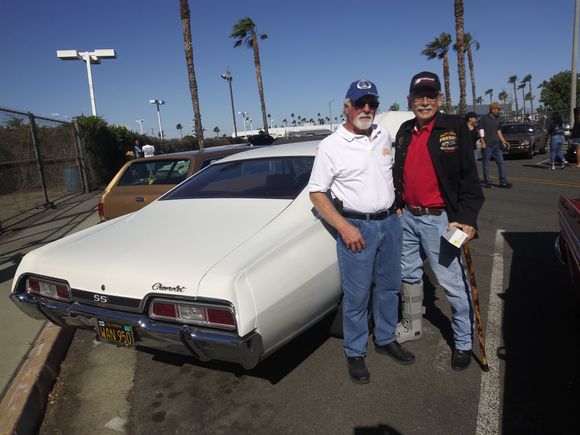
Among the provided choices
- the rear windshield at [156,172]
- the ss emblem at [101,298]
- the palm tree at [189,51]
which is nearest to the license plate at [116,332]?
the ss emblem at [101,298]

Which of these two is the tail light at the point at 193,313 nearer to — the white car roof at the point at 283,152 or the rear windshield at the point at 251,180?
the rear windshield at the point at 251,180

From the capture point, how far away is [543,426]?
2387 millimetres

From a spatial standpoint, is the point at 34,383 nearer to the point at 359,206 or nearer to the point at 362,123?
the point at 359,206

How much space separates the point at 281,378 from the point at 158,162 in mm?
3916

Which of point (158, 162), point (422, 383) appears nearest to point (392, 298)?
point (422, 383)

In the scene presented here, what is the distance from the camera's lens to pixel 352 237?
2.66 meters

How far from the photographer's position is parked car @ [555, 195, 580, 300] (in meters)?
3.18

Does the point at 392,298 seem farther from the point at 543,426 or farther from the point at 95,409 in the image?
the point at 95,409

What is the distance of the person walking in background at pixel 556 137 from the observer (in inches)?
492

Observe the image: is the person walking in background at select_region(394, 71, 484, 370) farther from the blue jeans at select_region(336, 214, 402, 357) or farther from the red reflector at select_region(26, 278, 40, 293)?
Result: the red reflector at select_region(26, 278, 40, 293)

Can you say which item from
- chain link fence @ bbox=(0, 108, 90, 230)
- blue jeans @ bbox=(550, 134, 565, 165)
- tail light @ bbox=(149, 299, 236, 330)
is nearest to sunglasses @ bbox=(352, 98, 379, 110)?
tail light @ bbox=(149, 299, 236, 330)

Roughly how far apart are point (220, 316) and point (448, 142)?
5.71ft

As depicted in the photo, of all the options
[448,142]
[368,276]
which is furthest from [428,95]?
[368,276]

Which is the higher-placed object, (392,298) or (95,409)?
(392,298)
